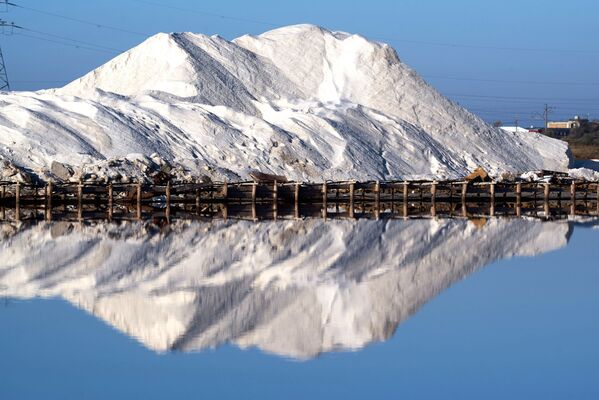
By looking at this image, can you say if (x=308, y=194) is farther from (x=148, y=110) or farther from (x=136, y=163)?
(x=148, y=110)

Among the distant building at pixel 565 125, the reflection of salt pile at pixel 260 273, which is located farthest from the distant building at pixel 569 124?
the reflection of salt pile at pixel 260 273

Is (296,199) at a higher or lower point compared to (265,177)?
lower

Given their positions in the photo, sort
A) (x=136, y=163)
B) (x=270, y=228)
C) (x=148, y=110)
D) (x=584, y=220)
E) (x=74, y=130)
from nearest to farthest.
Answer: (x=270, y=228) < (x=584, y=220) < (x=136, y=163) < (x=74, y=130) < (x=148, y=110)

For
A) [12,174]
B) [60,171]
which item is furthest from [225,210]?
[12,174]

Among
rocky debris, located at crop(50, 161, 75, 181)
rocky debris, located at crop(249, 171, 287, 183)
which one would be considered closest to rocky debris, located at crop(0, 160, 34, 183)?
rocky debris, located at crop(50, 161, 75, 181)

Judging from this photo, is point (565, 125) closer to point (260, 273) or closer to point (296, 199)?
point (296, 199)

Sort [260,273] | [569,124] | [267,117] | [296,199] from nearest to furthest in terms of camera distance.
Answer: [260,273]
[296,199]
[267,117]
[569,124]

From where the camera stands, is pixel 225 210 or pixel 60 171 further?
pixel 60 171

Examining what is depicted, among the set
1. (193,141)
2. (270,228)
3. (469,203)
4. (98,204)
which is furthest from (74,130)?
(270,228)
